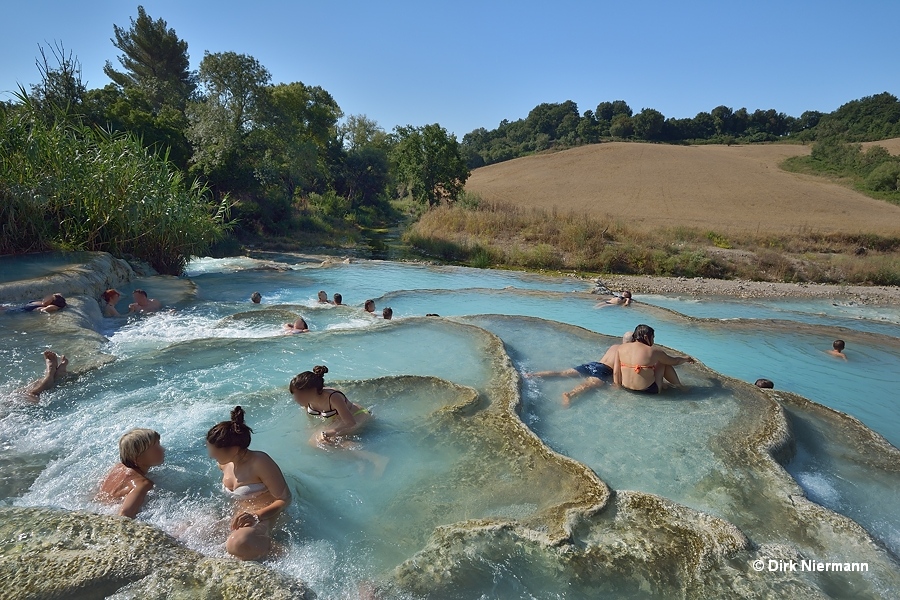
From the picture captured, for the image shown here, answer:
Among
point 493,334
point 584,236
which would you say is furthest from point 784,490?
point 584,236

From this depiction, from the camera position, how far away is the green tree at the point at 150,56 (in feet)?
129

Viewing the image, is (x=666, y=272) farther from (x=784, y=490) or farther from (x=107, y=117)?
(x=107, y=117)

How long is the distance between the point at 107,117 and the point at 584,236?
21780 mm

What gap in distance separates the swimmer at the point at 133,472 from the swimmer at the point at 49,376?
249cm

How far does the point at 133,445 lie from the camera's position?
4043 mm

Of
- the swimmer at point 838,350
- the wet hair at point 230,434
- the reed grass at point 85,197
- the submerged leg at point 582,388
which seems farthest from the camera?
the reed grass at point 85,197

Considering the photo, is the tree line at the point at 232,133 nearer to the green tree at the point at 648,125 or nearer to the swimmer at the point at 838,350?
the swimmer at the point at 838,350

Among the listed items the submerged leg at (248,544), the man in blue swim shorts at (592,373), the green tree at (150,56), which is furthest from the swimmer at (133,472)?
the green tree at (150,56)

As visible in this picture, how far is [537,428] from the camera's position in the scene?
6.16 meters

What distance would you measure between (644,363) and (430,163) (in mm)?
28623

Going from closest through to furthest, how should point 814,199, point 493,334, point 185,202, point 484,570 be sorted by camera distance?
point 484,570, point 493,334, point 185,202, point 814,199

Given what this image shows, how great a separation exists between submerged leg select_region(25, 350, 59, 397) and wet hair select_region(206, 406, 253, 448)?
379 centimetres

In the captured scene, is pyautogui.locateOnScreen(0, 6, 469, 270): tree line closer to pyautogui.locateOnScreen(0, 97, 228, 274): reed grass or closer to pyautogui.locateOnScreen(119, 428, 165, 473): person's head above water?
pyautogui.locateOnScreen(0, 97, 228, 274): reed grass

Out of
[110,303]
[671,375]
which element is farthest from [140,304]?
[671,375]
